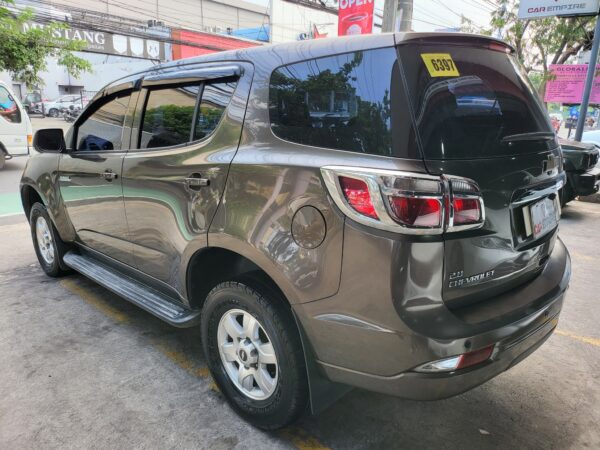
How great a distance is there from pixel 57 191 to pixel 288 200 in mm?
2844

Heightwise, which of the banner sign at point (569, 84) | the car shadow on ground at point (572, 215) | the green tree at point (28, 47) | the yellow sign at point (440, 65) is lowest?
the car shadow on ground at point (572, 215)

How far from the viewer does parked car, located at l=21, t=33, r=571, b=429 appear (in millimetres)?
1737

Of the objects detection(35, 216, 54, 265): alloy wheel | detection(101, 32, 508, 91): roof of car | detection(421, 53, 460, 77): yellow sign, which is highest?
detection(101, 32, 508, 91): roof of car

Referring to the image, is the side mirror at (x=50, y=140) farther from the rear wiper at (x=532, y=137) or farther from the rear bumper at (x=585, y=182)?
the rear bumper at (x=585, y=182)

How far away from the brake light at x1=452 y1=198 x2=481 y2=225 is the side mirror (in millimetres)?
3335

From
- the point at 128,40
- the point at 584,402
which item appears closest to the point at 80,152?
the point at 584,402

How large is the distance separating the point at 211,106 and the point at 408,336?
161cm

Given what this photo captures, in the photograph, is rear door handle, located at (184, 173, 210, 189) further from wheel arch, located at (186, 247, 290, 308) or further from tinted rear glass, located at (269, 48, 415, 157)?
tinted rear glass, located at (269, 48, 415, 157)

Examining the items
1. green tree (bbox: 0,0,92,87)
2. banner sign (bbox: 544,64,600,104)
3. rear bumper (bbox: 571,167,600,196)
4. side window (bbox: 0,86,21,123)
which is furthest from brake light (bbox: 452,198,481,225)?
green tree (bbox: 0,0,92,87)

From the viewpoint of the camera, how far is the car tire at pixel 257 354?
210 centimetres

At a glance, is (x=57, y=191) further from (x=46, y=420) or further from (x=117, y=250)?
(x=46, y=420)

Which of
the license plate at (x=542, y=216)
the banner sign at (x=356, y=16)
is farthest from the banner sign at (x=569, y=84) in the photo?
the license plate at (x=542, y=216)

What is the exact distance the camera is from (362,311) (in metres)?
1.79

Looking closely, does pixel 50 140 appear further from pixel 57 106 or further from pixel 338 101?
pixel 57 106
